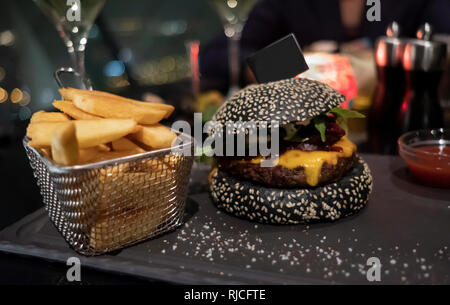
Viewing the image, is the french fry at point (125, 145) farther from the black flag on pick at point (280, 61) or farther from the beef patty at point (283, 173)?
the black flag on pick at point (280, 61)

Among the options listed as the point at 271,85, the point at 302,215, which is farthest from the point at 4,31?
the point at 302,215

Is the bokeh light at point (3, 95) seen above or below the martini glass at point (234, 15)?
below

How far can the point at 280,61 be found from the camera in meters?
1.75

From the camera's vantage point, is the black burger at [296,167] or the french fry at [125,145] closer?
the french fry at [125,145]

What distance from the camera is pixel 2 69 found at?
4.40 m

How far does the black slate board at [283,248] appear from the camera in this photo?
1.18m

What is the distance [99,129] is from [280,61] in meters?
0.86

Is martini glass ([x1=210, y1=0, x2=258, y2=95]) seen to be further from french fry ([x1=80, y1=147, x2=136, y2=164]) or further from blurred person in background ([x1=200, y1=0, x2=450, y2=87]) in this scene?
blurred person in background ([x1=200, y1=0, x2=450, y2=87])

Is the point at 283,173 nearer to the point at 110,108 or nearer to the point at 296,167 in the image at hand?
the point at 296,167

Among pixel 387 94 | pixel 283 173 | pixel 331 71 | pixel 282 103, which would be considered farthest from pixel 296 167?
pixel 387 94

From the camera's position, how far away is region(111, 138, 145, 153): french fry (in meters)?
1.28

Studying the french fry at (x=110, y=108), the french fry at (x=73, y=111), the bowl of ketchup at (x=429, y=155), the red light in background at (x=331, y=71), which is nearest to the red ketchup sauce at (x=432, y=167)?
the bowl of ketchup at (x=429, y=155)

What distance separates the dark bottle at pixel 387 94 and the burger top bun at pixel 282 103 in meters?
0.83

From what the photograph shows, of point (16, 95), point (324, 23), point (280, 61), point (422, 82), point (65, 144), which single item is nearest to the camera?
point (65, 144)
